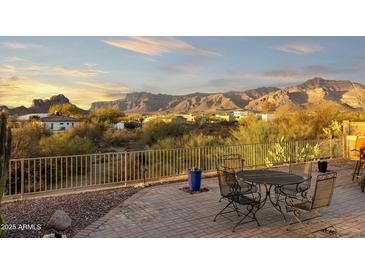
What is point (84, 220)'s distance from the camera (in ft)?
17.0

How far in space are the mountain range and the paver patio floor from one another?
1712cm

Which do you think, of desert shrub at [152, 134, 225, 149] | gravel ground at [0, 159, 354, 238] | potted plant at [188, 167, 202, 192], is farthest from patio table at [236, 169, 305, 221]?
desert shrub at [152, 134, 225, 149]

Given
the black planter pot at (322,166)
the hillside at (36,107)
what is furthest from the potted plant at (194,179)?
the hillside at (36,107)

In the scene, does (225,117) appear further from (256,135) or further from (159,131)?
(256,135)

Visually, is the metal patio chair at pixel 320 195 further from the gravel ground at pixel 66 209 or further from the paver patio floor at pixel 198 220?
the gravel ground at pixel 66 209

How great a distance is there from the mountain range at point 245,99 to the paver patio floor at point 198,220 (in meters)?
17.1

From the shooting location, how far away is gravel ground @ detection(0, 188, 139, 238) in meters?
4.80

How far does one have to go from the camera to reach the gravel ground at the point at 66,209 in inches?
189

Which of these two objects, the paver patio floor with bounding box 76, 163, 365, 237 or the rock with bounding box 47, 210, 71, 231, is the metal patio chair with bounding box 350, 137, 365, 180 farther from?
the rock with bounding box 47, 210, 71, 231

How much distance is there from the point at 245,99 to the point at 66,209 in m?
24.5

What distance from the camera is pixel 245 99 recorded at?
2848 cm

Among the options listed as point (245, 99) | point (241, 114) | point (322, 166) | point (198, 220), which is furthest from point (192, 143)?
point (245, 99)
